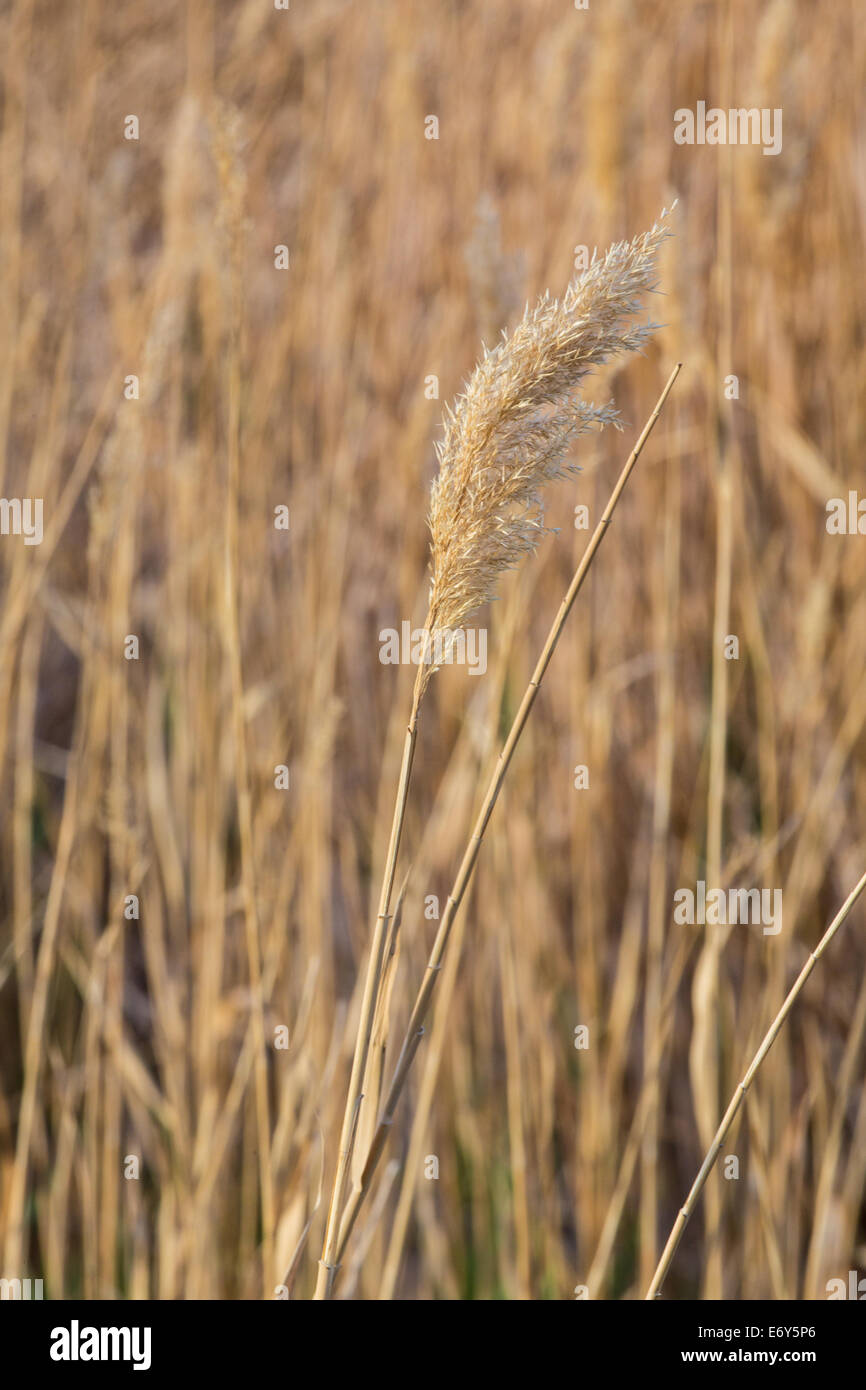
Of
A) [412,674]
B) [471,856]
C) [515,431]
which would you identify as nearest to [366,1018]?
[471,856]

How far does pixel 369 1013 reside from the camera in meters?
0.48

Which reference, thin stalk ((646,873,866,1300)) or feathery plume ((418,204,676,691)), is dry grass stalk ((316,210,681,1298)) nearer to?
feathery plume ((418,204,676,691))

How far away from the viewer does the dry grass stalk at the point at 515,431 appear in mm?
441

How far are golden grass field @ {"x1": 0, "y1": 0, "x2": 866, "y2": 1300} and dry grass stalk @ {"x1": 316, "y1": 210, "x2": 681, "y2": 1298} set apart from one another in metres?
0.28

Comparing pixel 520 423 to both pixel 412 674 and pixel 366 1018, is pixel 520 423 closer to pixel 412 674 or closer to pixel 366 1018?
pixel 366 1018

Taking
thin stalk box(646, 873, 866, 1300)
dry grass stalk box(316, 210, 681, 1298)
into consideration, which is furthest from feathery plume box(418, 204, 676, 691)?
thin stalk box(646, 873, 866, 1300)

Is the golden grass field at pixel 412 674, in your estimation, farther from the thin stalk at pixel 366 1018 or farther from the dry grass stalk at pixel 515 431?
the dry grass stalk at pixel 515 431

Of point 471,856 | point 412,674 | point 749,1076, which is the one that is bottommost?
point 749,1076

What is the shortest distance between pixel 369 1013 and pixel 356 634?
1.20 metres

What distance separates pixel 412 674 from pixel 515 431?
1.03 metres

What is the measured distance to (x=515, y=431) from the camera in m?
0.45

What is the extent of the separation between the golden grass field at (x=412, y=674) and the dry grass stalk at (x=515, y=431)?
0.92 feet
